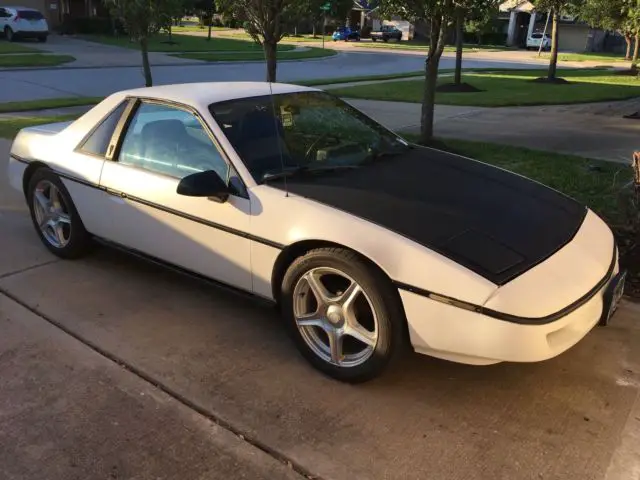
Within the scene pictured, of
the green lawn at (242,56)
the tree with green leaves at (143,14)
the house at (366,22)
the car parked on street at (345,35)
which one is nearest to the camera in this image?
the tree with green leaves at (143,14)

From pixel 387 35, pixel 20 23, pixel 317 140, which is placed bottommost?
pixel 317 140

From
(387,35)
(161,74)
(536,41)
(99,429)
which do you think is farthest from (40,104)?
(387,35)

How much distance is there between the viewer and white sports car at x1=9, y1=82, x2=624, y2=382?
106 inches

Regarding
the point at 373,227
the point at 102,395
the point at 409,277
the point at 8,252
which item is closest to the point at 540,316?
the point at 409,277

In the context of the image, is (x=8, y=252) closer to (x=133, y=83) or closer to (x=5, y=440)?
(x=5, y=440)

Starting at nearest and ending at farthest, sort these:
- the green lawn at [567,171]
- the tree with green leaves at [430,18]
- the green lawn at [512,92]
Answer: the green lawn at [567,171] → the tree with green leaves at [430,18] → the green lawn at [512,92]

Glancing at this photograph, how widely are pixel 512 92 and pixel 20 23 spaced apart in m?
27.3

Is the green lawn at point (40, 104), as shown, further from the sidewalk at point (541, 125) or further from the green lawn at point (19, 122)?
the sidewalk at point (541, 125)

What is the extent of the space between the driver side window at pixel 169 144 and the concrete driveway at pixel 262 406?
2.97 feet

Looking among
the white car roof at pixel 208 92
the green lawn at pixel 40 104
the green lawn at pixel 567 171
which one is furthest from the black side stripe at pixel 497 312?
the green lawn at pixel 40 104

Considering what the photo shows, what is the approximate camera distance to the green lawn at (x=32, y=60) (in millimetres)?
20969

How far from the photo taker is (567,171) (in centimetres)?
723

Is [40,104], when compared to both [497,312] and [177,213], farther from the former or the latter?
[497,312]

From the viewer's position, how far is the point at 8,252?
4758 millimetres
